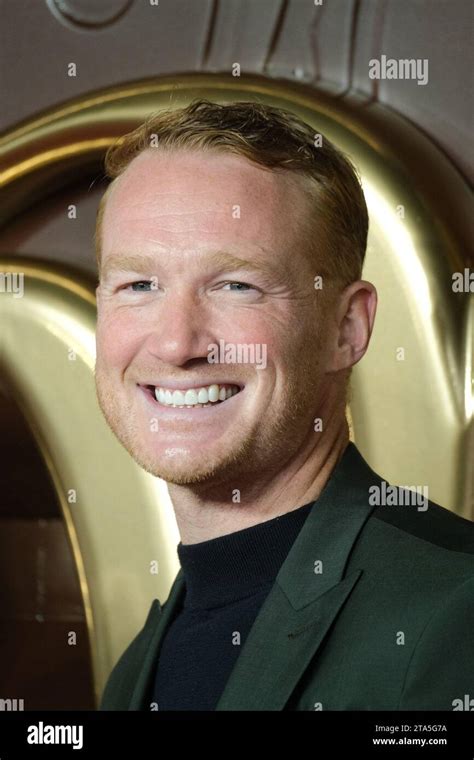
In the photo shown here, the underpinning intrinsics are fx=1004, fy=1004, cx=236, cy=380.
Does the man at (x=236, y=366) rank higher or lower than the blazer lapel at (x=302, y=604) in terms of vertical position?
higher

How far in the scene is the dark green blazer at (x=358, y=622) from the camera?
792 millimetres

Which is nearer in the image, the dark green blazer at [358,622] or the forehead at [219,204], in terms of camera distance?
the dark green blazer at [358,622]

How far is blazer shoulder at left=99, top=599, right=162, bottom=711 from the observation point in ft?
3.46

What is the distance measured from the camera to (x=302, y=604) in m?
0.86

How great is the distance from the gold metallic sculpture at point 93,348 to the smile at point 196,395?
260mm

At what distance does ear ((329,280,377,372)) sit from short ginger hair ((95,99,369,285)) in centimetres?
2

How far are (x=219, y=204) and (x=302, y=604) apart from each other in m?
0.39

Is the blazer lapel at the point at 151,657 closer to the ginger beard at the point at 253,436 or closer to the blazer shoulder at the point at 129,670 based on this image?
the blazer shoulder at the point at 129,670
